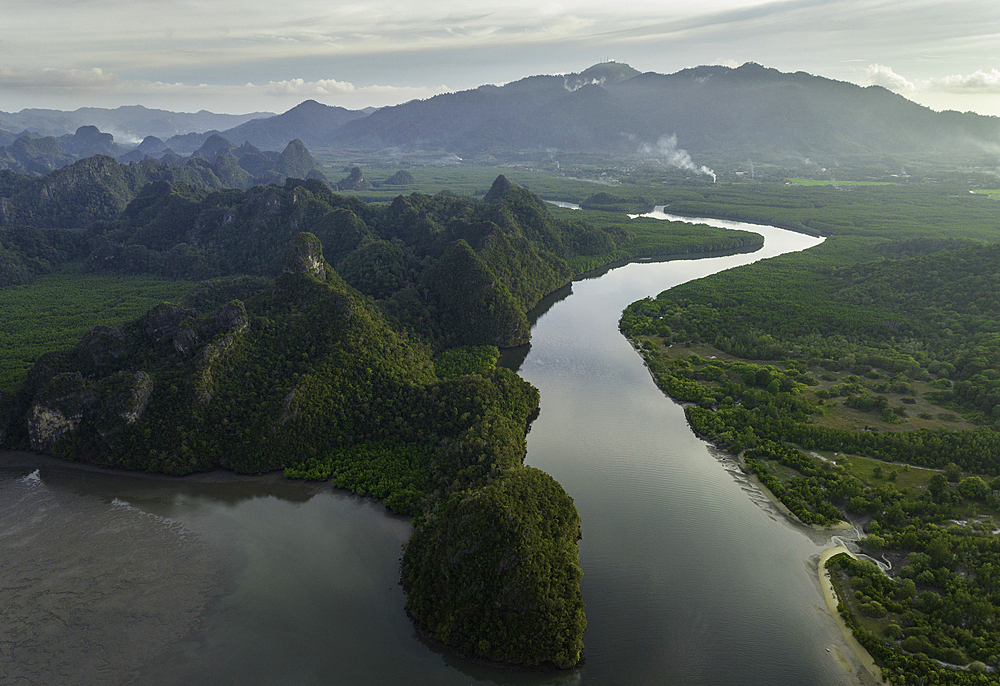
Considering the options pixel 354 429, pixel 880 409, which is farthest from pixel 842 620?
pixel 354 429

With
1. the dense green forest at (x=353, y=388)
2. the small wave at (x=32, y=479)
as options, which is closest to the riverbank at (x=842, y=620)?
the dense green forest at (x=353, y=388)

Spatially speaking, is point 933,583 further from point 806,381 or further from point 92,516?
point 92,516

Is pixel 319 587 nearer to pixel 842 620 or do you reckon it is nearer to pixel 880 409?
pixel 842 620

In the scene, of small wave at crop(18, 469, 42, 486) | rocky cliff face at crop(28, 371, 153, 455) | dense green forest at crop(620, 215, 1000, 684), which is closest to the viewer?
dense green forest at crop(620, 215, 1000, 684)

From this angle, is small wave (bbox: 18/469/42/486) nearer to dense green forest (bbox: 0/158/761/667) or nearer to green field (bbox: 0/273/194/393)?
dense green forest (bbox: 0/158/761/667)

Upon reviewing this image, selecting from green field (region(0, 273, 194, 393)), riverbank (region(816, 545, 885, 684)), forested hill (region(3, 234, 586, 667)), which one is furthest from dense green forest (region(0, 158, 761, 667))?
riverbank (region(816, 545, 885, 684))

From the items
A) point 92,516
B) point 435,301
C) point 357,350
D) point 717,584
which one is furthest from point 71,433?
point 717,584
